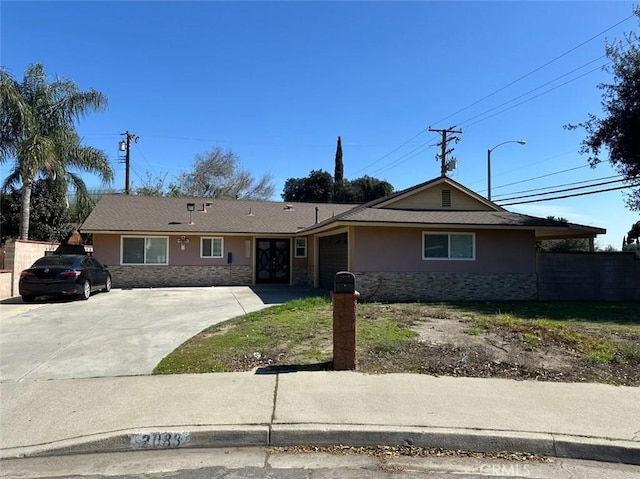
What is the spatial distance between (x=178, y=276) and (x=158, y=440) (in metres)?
17.4

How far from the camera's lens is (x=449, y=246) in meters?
16.2

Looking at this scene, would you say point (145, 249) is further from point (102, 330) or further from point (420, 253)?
point (420, 253)

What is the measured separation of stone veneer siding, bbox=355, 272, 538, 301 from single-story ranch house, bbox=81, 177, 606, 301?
0.12 ft

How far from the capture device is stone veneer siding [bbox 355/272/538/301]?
15438 mm

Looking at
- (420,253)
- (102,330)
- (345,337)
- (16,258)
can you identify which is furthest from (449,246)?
(16,258)

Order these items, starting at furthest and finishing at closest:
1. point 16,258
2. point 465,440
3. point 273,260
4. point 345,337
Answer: point 273,260 → point 16,258 → point 345,337 → point 465,440

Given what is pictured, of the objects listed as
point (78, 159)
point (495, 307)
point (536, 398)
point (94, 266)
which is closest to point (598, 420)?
point (536, 398)

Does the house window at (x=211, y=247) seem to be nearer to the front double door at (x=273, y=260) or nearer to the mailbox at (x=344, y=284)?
the front double door at (x=273, y=260)

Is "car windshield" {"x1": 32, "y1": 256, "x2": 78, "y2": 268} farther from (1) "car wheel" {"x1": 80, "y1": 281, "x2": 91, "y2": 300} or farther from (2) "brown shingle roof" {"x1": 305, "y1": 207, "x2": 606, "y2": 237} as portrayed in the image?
(2) "brown shingle roof" {"x1": 305, "y1": 207, "x2": 606, "y2": 237}

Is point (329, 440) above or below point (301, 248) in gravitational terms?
below

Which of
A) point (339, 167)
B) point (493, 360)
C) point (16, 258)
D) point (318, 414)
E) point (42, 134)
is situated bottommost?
point (318, 414)

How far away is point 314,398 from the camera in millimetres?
5273

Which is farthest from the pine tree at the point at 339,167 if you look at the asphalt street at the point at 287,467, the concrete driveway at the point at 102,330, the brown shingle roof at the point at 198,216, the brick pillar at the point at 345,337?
the asphalt street at the point at 287,467

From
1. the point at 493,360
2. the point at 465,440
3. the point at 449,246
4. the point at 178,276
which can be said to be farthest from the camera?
the point at 178,276
